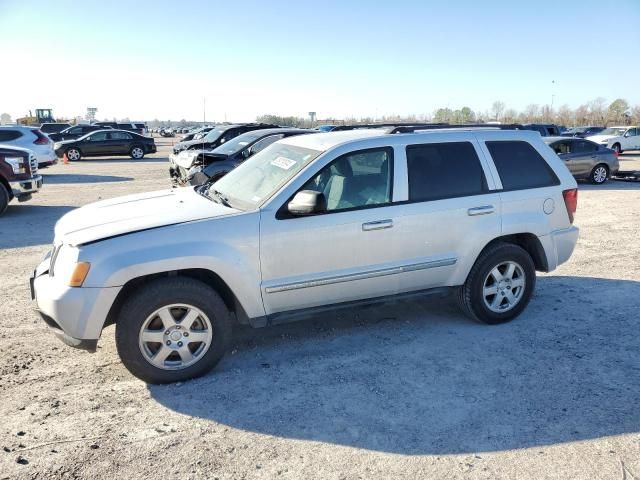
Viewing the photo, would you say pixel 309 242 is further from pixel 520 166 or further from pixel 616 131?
pixel 616 131

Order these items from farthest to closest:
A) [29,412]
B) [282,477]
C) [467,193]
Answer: [467,193], [29,412], [282,477]

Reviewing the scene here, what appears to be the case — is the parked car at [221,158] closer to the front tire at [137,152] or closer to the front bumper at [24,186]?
the front bumper at [24,186]

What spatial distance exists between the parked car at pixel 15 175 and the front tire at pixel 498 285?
935 cm

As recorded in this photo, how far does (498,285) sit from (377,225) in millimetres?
1516

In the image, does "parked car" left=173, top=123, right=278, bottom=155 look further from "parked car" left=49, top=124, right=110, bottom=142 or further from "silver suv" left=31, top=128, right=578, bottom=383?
"parked car" left=49, top=124, right=110, bottom=142

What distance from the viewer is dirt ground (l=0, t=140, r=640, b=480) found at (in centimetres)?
301

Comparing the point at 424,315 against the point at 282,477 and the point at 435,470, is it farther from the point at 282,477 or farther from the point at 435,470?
the point at 282,477

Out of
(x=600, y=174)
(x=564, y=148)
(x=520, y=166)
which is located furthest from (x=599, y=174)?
(x=520, y=166)

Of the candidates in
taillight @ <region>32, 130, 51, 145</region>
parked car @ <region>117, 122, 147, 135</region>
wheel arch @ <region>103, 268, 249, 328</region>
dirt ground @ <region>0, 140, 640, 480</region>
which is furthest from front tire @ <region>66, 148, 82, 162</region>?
wheel arch @ <region>103, 268, 249, 328</region>

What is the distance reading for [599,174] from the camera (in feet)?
53.2

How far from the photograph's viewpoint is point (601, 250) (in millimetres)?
7766

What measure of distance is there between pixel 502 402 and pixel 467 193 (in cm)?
192

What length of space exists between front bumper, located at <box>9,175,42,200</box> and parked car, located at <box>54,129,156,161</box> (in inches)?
647

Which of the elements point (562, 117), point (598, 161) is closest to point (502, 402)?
point (598, 161)
